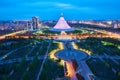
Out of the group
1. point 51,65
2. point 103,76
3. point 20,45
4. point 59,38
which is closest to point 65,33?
point 59,38

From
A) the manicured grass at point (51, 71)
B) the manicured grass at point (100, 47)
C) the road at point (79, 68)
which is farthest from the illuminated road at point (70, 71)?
the manicured grass at point (100, 47)

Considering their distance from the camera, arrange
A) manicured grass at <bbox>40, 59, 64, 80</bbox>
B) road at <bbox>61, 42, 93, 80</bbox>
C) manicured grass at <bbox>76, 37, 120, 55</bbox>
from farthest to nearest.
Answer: manicured grass at <bbox>76, 37, 120, 55</bbox>, road at <bbox>61, 42, 93, 80</bbox>, manicured grass at <bbox>40, 59, 64, 80</bbox>

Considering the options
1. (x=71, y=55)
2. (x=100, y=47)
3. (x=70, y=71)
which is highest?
(x=100, y=47)

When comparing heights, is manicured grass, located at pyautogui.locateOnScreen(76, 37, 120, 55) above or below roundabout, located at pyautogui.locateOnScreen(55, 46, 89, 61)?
above

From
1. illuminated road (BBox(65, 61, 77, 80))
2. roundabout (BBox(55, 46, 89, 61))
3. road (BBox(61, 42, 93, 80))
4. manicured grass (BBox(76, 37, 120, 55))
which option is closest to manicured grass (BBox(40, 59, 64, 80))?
illuminated road (BBox(65, 61, 77, 80))

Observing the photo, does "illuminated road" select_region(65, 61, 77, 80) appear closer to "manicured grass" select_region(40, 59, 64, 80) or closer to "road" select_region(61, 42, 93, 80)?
"road" select_region(61, 42, 93, 80)

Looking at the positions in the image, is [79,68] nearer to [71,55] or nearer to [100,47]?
[71,55]

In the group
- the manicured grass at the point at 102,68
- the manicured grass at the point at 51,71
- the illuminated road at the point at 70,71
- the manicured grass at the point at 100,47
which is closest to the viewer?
the manicured grass at the point at 51,71

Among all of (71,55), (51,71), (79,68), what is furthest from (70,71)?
(71,55)

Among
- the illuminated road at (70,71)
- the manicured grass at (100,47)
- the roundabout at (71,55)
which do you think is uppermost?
the manicured grass at (100,47)

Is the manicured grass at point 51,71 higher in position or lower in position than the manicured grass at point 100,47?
lower

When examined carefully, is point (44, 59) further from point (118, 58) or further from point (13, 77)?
point (118, 58)

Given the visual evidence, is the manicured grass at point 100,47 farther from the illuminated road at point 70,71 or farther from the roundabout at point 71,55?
the illuminated road at point 70,71
